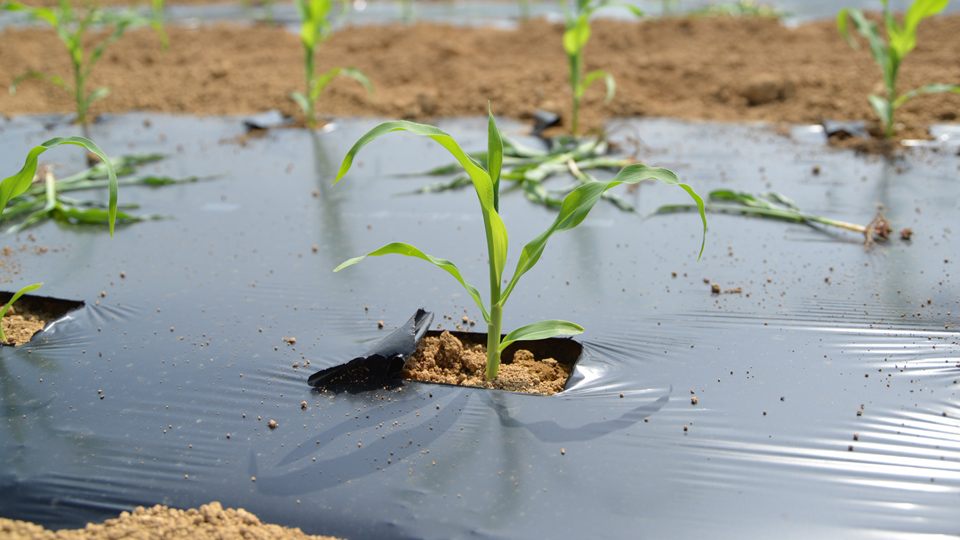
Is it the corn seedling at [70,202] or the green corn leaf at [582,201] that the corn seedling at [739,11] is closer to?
the corn seedling at [70,202]

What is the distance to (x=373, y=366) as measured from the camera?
5.40ft

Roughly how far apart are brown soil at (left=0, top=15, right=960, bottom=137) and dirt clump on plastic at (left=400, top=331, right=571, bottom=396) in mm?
2394

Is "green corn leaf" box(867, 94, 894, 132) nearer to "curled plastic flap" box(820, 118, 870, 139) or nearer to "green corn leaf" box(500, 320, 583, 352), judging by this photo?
"curled plastic flap" box(820, 118, 870, 139)

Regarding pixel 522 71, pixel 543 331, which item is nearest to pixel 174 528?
pixel 543 331

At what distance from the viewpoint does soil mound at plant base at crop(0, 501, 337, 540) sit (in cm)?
118

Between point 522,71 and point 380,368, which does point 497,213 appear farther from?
point 522,71

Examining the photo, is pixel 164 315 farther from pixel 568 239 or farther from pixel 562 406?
pixel 568 239

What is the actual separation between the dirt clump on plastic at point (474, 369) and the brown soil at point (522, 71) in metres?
2.39

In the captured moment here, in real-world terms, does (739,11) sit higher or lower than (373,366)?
higher

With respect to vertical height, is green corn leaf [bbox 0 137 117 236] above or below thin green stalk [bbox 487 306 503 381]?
above

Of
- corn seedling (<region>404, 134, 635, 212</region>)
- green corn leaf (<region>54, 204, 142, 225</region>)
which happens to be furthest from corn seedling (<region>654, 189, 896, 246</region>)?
green corn leaf (<region>54, 204, 142, 225</region>)

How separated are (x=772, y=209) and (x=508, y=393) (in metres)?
1.59

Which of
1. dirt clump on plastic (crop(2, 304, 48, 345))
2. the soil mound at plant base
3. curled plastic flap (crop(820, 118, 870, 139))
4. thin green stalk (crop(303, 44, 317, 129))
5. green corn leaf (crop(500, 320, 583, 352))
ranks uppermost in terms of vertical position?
thin green stalk (crop(303, 44, 317, 129))

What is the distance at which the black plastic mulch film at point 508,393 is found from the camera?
124cm
